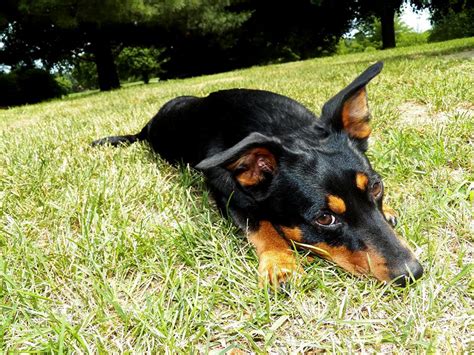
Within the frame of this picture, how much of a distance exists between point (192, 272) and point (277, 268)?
1.71 feet

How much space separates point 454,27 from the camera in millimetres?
51312

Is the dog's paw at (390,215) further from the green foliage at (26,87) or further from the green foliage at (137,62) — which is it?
the green foliage at (137,62)

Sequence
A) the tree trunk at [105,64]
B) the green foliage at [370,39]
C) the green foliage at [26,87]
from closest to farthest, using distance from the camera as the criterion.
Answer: the green foliage at [26,87] → the tree trunk at [105,64] → the green foliage at [370,39]

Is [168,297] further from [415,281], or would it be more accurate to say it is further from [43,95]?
[43,95]

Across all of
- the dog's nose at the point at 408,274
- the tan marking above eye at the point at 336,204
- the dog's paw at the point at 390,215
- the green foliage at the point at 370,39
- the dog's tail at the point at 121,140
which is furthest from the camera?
the green foliage at the point at 370,39

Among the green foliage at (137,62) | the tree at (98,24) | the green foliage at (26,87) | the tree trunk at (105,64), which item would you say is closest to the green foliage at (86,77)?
the green foliage at (137,62)

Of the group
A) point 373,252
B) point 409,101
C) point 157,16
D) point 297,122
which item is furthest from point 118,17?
point 373,252

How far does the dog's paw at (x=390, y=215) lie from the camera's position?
109 inches

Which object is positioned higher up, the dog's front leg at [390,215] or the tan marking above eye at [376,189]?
the tan marking above eye at [376,189]

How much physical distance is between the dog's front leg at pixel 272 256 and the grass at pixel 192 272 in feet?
0.25

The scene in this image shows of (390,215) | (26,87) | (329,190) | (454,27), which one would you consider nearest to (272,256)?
(329,190)

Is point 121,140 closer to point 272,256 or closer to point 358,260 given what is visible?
point 272,256

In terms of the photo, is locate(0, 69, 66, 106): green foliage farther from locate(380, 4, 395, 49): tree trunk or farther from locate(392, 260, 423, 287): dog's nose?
locate(392, 260, 423, 287): dog's nose

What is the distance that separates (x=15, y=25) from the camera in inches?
949
